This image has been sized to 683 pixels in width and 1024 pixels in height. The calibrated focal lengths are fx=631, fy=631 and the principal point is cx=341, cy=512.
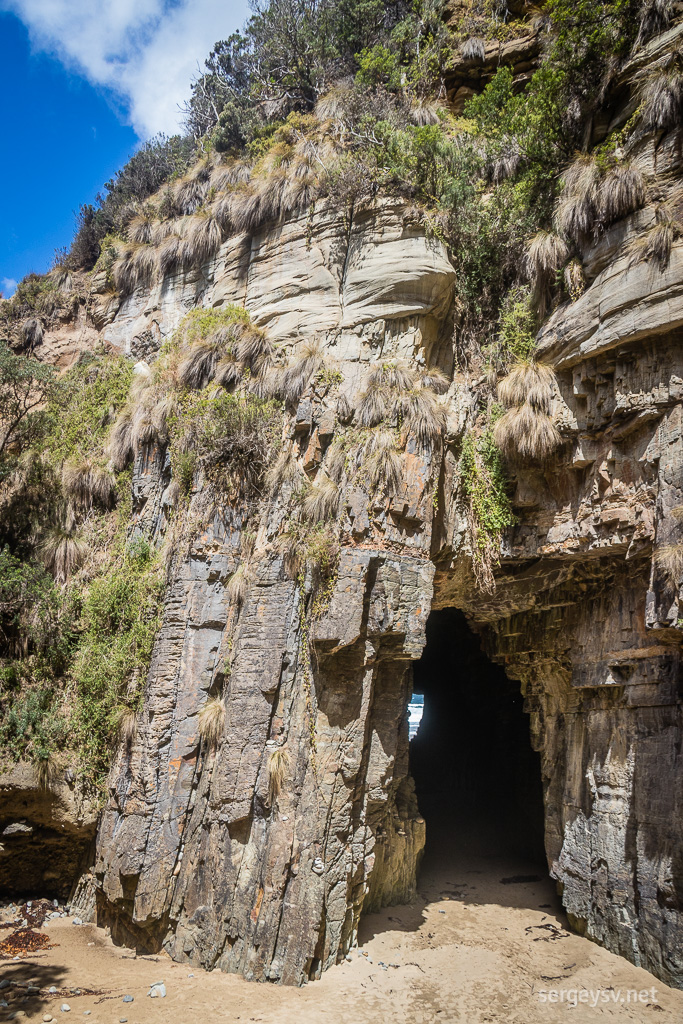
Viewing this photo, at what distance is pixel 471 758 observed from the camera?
15914 millimetres

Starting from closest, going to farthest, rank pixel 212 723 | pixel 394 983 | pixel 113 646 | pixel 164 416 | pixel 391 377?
pixel 394 983, pixel 212 723, pixel 391 377, pixel 113 646, pixel 164 416

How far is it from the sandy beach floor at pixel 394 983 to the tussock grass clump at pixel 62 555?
17.4ft

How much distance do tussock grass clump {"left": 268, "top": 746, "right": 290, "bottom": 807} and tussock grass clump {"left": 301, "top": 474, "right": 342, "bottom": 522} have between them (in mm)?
3263

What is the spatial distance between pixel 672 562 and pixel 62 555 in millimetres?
9625

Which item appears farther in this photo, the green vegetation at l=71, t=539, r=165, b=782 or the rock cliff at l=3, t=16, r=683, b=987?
the green vegetation at l=71, t=539, r=165, b=782

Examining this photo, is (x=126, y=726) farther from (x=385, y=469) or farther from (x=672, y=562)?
(x=672, y=562)

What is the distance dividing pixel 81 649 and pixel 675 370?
9926mm

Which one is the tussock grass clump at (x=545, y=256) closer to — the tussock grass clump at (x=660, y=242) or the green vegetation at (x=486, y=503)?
the tussock grass clump at (x=660, y=242)

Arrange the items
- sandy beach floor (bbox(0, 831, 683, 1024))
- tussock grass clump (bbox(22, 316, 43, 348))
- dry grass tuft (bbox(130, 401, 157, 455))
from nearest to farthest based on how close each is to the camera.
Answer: sandy beach floor (bbox(0, 831, 683, 1024)) → dry grass tuft (bbox(130, 401, 157, 455)) → tussock grass clump (bbox(22, 316, 43, 348))

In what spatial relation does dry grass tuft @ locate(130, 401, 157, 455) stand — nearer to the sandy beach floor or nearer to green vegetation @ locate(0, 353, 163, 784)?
green vegetation @ locate(0, 353, 163, 784)

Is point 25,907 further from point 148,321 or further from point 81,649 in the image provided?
point 148,321

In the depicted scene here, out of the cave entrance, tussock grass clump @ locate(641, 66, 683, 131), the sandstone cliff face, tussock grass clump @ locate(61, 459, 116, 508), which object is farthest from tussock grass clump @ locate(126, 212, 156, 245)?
the cave entrance

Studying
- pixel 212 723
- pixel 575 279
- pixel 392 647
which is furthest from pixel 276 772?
pixel 575 279

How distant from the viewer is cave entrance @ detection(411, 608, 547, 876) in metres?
14.0
